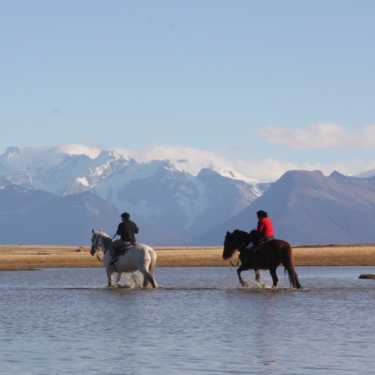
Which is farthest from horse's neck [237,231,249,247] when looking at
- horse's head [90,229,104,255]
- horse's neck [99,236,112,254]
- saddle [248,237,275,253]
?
horse's head [90,229,104,255]

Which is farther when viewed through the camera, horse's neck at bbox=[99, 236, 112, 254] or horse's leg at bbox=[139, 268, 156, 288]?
horse's neck at bbox=[99, 236, 112, 254]

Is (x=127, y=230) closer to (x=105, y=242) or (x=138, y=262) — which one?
(x=138, y=262)

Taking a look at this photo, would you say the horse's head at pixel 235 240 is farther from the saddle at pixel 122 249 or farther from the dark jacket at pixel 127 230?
the saddle at pixel 122 249

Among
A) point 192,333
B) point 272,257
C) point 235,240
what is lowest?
point 192,333

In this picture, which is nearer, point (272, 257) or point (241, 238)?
point (272, 257)

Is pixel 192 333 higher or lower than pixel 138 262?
lower

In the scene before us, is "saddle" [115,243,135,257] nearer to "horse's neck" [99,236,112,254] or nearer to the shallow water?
"horse's neck" [99,236,112,254]

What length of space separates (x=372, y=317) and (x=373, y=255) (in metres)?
53.7

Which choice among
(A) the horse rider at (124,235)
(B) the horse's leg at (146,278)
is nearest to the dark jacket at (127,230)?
(A) the horse rider at (124,235)

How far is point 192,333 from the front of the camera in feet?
54.3

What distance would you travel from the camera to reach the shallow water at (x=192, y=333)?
502 inches

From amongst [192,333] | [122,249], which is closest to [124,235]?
[122,249]

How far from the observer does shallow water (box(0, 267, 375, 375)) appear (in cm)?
→ 1274

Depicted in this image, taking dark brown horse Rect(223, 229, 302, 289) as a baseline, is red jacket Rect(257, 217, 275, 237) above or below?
above
